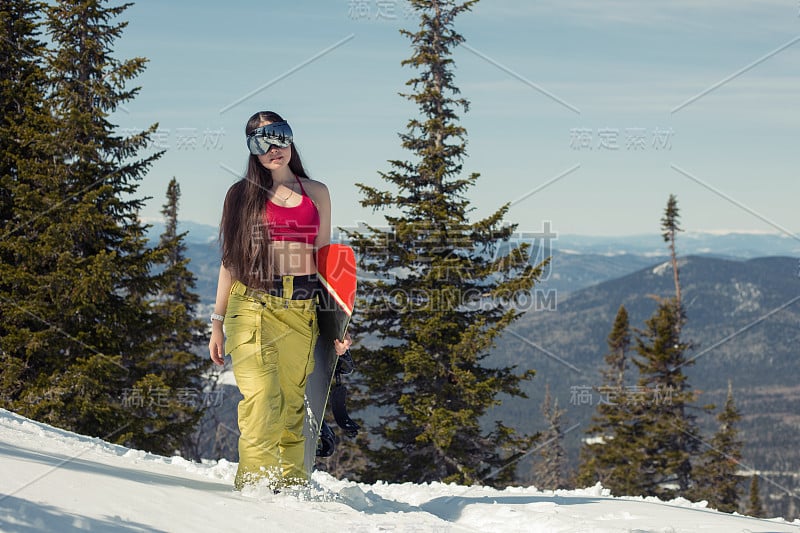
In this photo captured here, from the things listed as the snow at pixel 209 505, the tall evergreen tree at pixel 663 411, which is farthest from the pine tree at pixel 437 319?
the tall evergreen tree at pixel 663 411

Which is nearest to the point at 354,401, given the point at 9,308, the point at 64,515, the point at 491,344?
the point at 491,344

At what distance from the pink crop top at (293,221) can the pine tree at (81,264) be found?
12571 mm

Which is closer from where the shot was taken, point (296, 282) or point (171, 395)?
point (296, 282)

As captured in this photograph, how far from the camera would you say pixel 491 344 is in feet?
62.7

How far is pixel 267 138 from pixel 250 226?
71cm

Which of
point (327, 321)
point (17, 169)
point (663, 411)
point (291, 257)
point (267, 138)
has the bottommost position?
point (663, 411)

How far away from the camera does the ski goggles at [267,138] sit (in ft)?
18.3

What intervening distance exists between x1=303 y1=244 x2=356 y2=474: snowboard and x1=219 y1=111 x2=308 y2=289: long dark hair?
0.51m

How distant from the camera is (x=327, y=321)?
605cm

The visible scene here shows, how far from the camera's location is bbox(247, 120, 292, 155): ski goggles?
5.57 meters

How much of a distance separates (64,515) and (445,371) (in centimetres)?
1655

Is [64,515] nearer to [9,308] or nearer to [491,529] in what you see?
[491,529]
